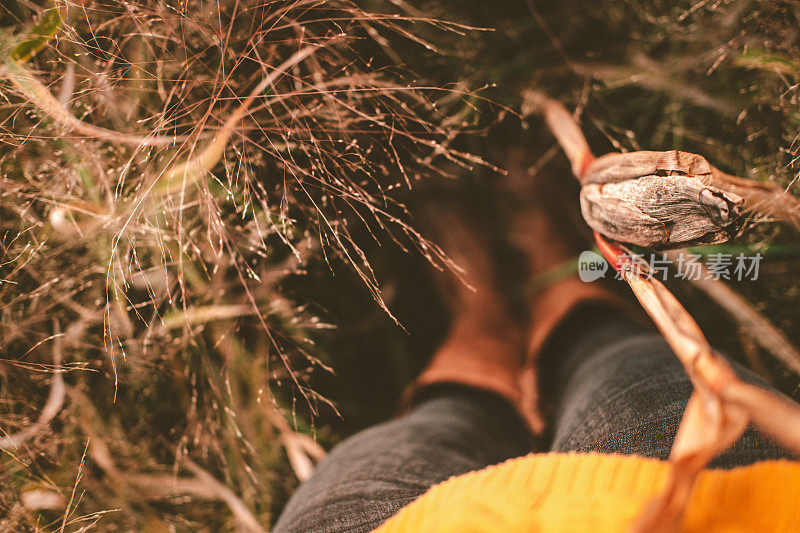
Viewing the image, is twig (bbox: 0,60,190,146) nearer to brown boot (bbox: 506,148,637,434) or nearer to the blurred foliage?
the blurred foliage

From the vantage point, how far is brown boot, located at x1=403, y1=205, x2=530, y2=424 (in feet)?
2.27

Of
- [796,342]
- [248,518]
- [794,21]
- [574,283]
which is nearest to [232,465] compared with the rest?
[248,518]

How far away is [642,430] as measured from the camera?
38cm

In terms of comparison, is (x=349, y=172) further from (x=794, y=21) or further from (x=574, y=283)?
(x=794, y=21)

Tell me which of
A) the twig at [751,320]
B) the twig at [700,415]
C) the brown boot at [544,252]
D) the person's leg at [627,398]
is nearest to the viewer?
the twig at [700,415]

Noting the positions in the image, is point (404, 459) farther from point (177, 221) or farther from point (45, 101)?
point (45, 101)

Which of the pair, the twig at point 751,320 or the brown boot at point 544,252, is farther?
the brown boot at point 544,252

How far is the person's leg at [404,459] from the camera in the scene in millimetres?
410

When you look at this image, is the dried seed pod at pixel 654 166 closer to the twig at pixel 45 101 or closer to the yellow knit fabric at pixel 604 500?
the yellow knit fabric at pixel 604 500

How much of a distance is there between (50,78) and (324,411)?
56cm

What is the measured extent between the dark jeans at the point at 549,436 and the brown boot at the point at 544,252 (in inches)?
0.9

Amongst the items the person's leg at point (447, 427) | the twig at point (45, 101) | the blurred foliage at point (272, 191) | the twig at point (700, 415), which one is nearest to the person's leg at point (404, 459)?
the person's leg at point (447, 427)

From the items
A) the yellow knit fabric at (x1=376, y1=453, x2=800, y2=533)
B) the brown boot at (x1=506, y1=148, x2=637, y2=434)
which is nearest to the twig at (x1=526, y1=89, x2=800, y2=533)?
the yellow knit fabric at (x1=376, y1=453, x2=800, y2=533)

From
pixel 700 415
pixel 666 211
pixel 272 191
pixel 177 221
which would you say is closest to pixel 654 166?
pixel 666 211
